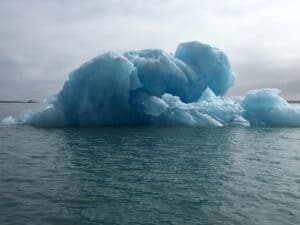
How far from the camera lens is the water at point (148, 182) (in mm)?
8547

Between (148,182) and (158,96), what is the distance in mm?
20429

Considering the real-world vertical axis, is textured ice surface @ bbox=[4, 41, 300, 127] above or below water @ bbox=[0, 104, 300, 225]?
above

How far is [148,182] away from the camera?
38.0 ft

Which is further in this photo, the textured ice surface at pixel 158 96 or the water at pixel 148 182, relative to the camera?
the textured ice surface at pixel 158 96

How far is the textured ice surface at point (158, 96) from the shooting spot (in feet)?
94.8

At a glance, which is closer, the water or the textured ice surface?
the water

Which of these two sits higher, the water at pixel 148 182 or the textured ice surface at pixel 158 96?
the textured ice surface at pixel 158 96

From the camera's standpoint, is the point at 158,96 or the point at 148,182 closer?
the point at 148,182

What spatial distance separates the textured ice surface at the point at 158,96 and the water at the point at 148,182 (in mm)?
8977

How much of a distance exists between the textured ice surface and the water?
8977 millimetres

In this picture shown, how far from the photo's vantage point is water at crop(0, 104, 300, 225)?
8.55 meters

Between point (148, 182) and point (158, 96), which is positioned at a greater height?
point (158, 96)

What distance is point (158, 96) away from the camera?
104ft

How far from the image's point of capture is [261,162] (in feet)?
50.0
